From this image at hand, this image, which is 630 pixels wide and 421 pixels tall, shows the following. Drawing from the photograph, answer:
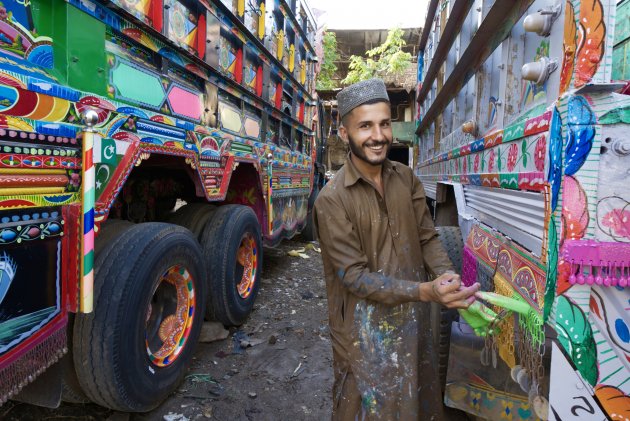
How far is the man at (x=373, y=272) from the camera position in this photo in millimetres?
1458

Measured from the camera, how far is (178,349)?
7.72 feet

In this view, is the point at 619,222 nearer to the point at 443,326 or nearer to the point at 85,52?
the point at 443,326

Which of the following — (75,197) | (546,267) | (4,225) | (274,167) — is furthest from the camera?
(274,167)

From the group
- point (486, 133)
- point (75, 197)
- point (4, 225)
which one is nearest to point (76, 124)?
point (75, 197)

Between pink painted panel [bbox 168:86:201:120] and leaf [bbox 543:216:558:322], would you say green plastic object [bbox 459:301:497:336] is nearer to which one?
leaf [bbox 543:216:558:322]

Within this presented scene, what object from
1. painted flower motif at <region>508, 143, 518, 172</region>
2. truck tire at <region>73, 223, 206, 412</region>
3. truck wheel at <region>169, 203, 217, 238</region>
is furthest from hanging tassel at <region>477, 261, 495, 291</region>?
truck wheel at <region>169, 203, 217, 238</region>

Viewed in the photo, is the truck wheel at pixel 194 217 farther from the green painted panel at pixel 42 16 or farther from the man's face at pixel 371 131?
the man's face at pixel 371 131

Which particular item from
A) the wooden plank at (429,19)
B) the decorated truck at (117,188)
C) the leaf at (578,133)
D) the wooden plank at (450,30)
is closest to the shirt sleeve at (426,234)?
the leaf at (578,133)

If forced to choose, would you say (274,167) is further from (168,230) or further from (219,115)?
(168,230)

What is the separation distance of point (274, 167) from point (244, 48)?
4.09ft

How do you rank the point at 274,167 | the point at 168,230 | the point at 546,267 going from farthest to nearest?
the point at 274,167
the point at 168,230
the point at 546,267

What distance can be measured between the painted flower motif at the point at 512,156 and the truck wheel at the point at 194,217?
7.24 ft

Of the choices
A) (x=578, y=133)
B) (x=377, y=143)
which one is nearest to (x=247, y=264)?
(x=377, y=143)

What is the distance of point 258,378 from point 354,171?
171 centimetres
